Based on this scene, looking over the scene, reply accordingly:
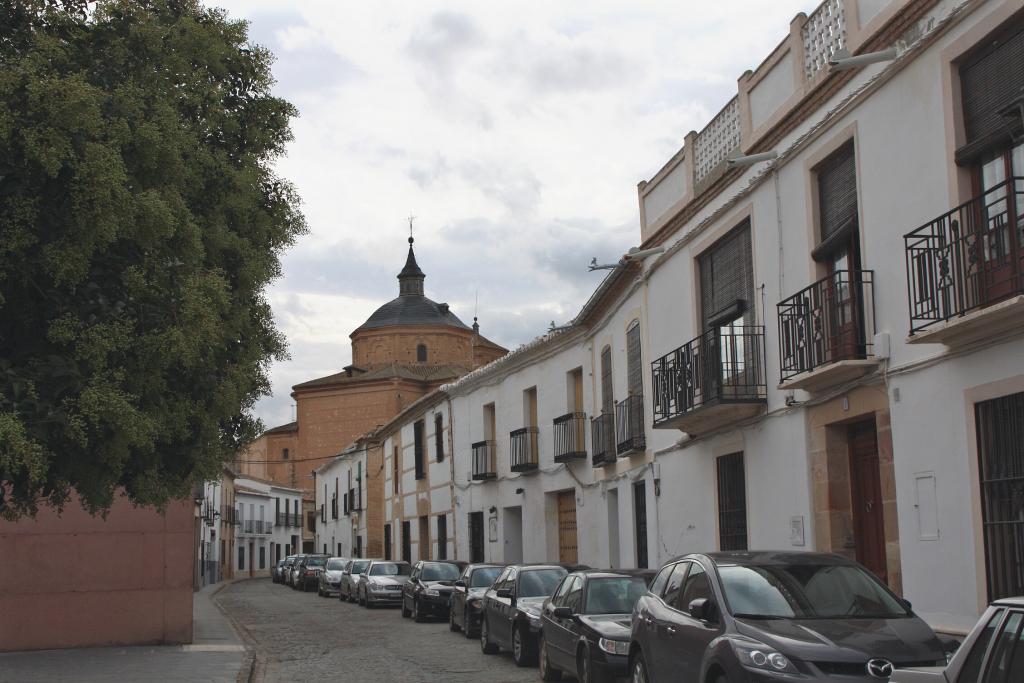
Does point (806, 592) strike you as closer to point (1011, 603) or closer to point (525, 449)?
point (1011, 603)

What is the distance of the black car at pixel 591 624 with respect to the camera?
11047mm

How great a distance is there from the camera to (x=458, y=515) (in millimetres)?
31562

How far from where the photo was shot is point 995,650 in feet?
16.1

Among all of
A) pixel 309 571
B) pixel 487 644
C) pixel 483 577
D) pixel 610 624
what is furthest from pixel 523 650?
pixel 309 571

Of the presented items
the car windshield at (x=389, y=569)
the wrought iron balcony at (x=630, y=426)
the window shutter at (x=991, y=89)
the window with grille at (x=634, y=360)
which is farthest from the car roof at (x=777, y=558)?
the car windshield at (x=389, y=569)

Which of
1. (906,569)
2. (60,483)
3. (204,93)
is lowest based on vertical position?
(906,569)

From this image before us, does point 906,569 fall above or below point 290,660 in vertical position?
above

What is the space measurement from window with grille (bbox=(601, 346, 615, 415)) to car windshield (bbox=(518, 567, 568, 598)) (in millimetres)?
5712

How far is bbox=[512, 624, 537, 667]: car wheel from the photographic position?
578 inches

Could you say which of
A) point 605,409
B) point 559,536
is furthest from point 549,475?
point 605,409

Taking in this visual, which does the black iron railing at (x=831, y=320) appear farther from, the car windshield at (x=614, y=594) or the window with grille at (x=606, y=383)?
the window with grille at (x=606, y=383)

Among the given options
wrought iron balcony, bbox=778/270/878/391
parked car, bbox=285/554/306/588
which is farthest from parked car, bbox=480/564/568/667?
parked car, bbox=285/554/306/588

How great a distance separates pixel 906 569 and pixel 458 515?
69.8ft

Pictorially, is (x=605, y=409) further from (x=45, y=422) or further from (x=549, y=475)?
(x=45, y=422)
